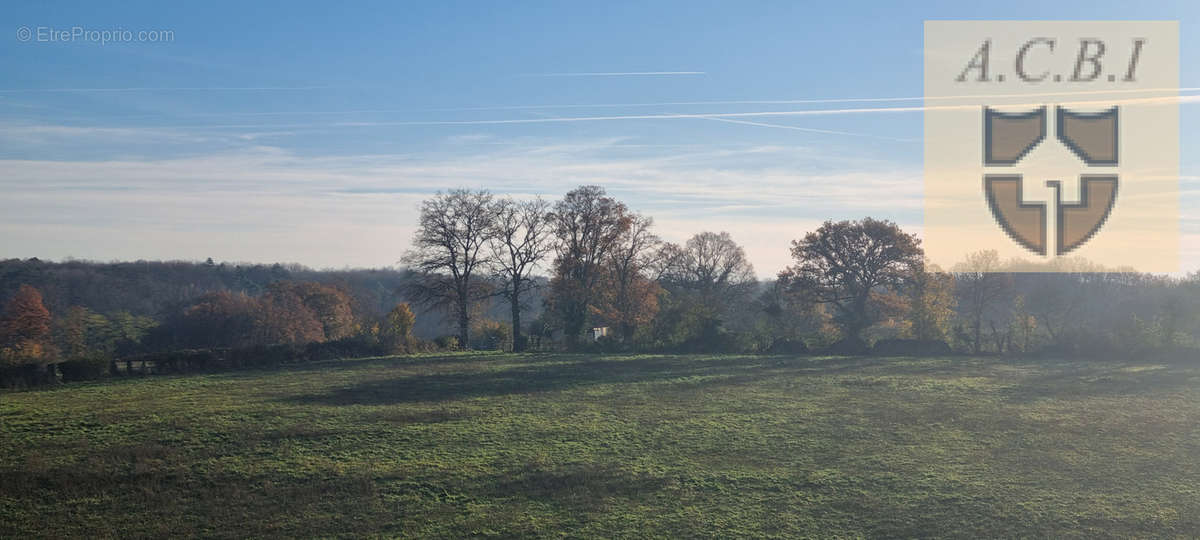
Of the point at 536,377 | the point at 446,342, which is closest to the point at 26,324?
the point at 446,342

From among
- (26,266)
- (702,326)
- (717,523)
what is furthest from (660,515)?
(26,266)

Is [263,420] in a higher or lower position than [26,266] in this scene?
lower

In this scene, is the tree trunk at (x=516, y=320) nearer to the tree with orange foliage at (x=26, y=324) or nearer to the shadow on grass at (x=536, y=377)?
the shadow on grass at (x=536, y=377)

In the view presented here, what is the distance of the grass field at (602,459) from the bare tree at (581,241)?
1697cm

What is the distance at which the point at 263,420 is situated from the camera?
53.4 ft

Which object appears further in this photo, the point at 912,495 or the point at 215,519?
the point at 912,495

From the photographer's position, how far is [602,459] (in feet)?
43.7

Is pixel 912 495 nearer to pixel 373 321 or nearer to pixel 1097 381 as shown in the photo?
pixel 1097 381

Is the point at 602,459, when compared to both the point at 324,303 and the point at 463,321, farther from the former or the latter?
the point at 324,303

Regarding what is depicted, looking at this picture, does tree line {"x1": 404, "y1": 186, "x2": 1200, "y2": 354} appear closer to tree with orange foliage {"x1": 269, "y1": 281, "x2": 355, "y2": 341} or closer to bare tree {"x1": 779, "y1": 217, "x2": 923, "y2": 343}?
bare tree {"x1": 779, "y1": 217, "x2": 923, "y2": 343}

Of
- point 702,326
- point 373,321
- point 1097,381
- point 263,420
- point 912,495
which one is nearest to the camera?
point 912,495

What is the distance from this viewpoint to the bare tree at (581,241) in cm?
3972

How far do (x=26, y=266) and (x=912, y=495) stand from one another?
7084 centimetres

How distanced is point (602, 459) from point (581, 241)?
27319mm
